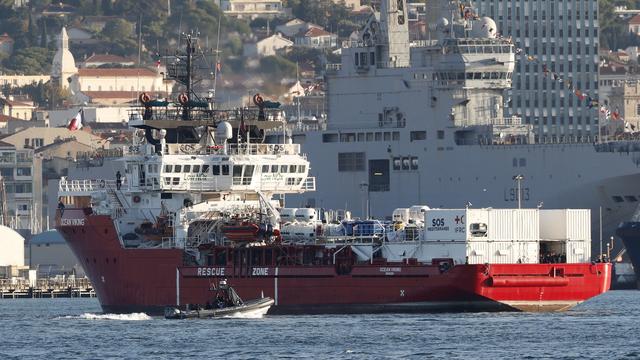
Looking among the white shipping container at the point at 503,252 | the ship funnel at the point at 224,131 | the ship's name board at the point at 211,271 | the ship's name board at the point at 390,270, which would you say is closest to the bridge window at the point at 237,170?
the ship funnel at the point at 224,131

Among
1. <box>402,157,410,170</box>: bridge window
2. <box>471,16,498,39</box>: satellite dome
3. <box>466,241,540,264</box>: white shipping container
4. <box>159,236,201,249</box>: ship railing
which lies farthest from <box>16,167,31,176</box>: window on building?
<box>466,241,540,264</box>: white shipping container

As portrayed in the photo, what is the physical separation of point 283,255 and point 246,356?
15.5 metres

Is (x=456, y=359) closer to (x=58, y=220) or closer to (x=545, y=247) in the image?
(x=545, y=247)

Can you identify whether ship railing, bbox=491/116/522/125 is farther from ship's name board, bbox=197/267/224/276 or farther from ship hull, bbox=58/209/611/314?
ship's name board, bbox=197/267/224/276

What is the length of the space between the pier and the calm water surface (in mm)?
32317

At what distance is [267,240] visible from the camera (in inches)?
3349

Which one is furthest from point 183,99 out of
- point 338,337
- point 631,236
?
point 631,236

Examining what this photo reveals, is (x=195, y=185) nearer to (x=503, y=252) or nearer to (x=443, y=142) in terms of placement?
(x=503, y=252)

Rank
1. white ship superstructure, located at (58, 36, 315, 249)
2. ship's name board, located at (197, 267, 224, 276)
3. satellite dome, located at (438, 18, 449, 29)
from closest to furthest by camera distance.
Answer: ship's name board, located at (197, 267, 224, 276) < white ship superstructure, located at (58, 36, 315, 249) < satellite dome, located at (438, 18, 449, 29)

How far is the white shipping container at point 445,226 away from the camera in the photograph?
8212 centimetres

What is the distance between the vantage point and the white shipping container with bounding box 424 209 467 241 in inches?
3233

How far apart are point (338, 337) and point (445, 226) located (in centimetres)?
881

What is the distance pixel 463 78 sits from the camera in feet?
381

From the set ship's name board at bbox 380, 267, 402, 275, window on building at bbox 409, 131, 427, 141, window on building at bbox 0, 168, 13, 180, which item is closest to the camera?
ship's name board at bbox 380, 267, 402, 275
